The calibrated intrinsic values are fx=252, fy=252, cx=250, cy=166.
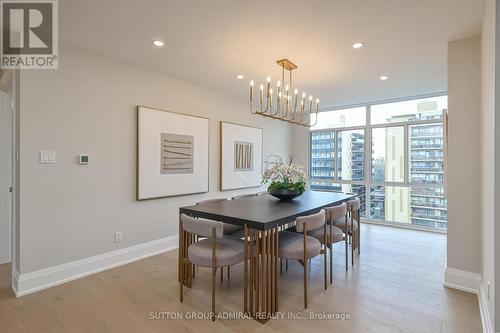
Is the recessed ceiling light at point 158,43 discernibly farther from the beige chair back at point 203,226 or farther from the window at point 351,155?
the window at point 351,155

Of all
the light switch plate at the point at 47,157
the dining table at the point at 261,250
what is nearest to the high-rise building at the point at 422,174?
the dining table at the point at 261,250

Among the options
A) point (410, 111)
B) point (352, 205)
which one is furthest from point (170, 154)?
point (410, 111)

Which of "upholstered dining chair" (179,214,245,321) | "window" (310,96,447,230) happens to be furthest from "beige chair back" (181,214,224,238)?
"window" (310,96,447,230)

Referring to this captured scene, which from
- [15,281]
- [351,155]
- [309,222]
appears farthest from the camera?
[351,155]

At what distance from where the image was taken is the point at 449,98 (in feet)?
8.71

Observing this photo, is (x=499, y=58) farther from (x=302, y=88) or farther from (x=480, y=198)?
(x=302, y=88)

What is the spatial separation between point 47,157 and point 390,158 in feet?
19.0

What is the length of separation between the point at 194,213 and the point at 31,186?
5.47 feet

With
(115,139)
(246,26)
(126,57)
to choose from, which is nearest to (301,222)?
(246,26)

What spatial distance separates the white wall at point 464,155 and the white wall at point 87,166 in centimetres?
349

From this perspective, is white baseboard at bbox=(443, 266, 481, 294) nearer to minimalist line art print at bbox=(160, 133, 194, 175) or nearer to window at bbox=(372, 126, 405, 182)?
window at bbox=(372, 126, 405, 182)

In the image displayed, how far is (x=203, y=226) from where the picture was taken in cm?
210

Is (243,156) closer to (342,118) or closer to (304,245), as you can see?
(342,118)

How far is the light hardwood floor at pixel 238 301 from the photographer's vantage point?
200 centimetres
